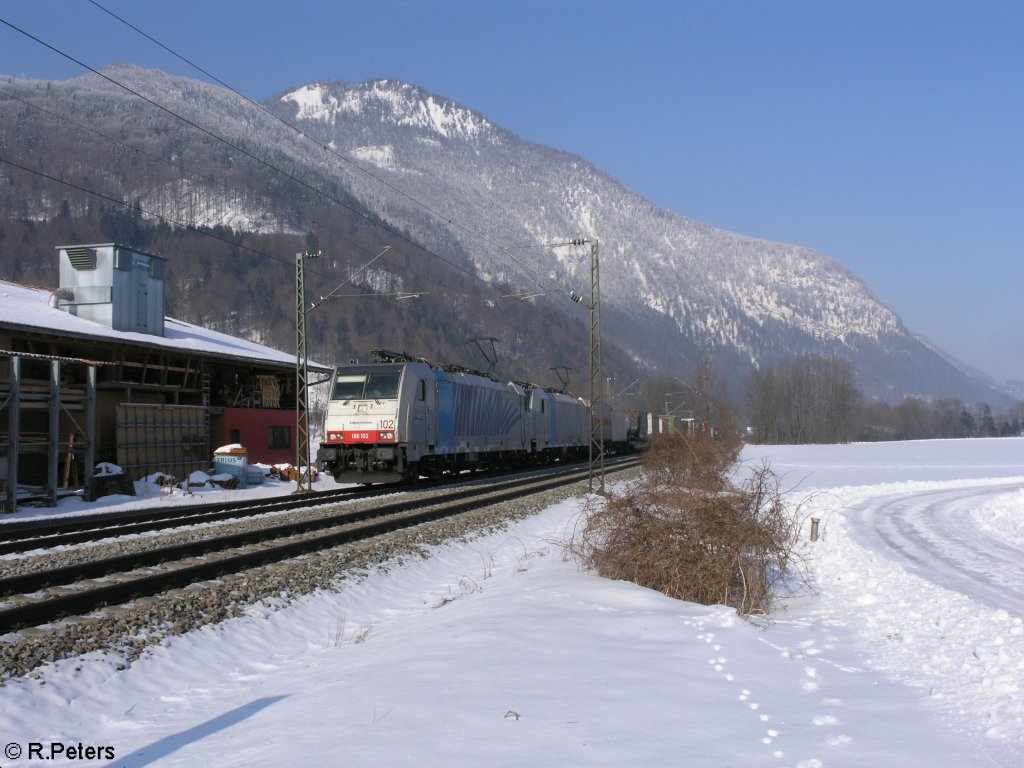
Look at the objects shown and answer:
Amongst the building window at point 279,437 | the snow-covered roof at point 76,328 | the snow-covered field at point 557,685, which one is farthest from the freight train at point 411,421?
the snow-covered field at point 557,685

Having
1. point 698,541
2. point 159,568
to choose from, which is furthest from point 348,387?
point 698,541

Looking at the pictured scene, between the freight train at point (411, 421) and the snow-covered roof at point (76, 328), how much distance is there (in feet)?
21.7

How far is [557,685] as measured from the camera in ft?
21.1

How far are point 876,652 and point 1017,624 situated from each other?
1.78 m

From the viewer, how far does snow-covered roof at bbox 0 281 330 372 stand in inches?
1001

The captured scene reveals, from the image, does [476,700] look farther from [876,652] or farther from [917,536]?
[917,536]

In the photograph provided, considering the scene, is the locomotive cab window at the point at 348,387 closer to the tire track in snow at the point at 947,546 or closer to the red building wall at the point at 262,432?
the red building wall at the point at 262,432

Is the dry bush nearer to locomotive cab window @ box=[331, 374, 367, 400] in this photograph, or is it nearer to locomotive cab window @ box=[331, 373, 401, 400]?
locomotive cab window @ box=[331, 373, 401, 400]

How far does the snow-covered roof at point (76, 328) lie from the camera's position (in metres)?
25.4

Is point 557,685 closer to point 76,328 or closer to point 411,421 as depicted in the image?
point 411,421

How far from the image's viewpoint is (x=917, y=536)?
18.8m

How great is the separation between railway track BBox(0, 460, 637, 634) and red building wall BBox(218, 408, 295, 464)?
18.6 meters

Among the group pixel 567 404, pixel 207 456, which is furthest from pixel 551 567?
pixel 567 404

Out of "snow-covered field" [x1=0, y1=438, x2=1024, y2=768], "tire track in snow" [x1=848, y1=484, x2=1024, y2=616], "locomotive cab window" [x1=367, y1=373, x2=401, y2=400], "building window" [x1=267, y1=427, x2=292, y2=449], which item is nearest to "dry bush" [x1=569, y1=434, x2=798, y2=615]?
"snow-covered field" [x1=0, y1=438, x2=1024, y2=768]
